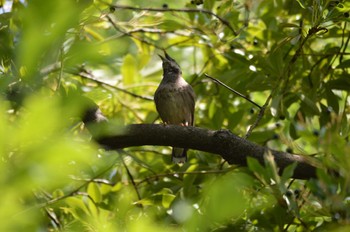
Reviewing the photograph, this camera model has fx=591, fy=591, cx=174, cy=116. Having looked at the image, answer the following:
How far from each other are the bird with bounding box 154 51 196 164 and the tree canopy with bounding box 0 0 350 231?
0.12 m

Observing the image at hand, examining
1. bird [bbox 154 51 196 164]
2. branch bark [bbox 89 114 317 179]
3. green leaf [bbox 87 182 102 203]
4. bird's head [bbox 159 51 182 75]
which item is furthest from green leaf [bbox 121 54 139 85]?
branch bark [bbox 89 114 317 179]

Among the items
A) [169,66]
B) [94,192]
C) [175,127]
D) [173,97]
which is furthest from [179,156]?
[169,66]

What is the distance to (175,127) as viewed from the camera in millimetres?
3215

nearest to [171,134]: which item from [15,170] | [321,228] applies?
[321,228]

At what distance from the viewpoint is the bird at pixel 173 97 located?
531 cm

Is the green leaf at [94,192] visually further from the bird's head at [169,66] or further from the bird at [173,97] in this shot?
the bird's head at [169,66]

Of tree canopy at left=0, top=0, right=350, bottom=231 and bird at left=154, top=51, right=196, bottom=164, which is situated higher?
tree canopy at left=0, top=0, right=350, bottom=231

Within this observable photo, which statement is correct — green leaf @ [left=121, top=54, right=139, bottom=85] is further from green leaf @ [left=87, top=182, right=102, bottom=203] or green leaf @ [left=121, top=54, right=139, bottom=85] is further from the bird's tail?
green leaf @ [left=87, top=182, right=102, bottom=203]

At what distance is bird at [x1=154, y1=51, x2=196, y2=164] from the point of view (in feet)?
17.4

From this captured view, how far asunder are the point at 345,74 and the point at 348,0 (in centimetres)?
100

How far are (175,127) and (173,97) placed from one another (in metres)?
2.50

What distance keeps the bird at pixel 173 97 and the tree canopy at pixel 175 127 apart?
0.12 m

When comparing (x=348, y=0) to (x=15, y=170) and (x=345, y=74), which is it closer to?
(x=345, y=74)

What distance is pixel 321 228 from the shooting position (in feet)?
9.85
